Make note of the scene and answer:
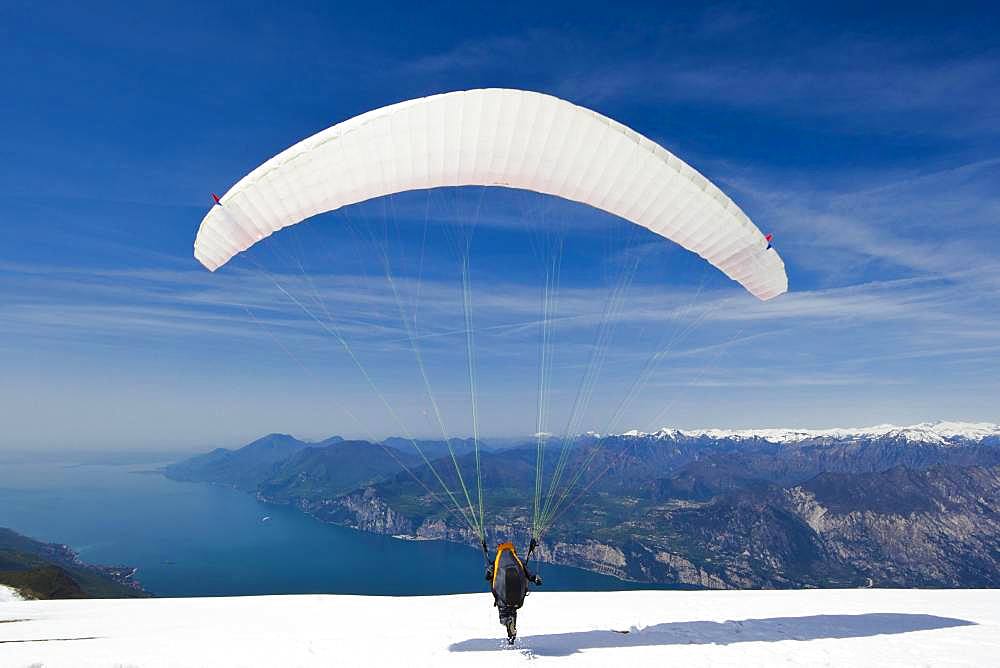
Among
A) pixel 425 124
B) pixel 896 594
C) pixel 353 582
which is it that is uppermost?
pixel 425 124

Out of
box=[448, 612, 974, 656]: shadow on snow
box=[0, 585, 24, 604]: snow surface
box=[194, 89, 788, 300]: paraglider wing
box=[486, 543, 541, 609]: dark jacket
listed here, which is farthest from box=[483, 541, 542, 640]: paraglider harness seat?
box=[0, 585, 24, 604]: snow surface

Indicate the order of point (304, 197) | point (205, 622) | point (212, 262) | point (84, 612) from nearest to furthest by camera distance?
point (304, 197), point (212, 262), point (205, 622), point (84, 612)

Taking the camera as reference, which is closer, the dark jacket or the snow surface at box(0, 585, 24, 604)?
the dark jacket

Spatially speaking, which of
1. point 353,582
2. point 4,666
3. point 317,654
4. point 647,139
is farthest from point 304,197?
point 353,582

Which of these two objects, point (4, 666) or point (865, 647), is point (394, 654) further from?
point (865, 647)

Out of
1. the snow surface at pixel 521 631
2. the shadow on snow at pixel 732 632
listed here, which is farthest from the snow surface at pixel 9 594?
the shadow on snow at pixel 732 632

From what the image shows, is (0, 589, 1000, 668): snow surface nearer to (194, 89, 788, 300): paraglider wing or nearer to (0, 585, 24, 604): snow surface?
(194, 89, 788, 300): paraglider wing

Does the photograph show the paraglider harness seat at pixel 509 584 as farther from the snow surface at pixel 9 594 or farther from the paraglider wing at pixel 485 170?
the snow surface at pixel 9 594
